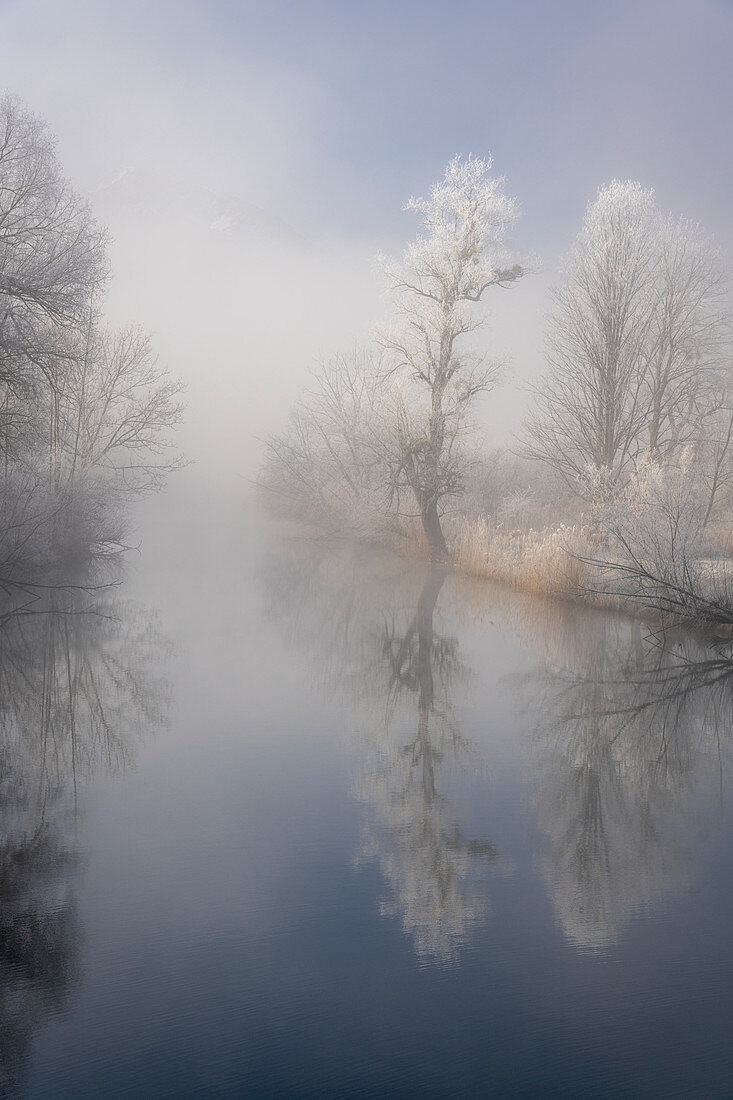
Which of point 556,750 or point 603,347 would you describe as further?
point 603,347

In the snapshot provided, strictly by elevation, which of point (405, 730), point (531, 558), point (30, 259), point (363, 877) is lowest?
point (363, 877)

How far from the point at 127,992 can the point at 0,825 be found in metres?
1.85

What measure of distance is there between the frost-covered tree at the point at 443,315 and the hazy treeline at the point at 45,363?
614cm

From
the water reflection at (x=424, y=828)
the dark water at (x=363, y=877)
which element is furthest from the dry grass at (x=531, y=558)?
the water reflection at (x=424, y=828)

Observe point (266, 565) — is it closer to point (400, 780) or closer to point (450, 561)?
point (450, 561)

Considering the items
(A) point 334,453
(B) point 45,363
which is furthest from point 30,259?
(A) point 334,453

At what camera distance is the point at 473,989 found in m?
3.61

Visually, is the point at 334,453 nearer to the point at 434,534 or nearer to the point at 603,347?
the point at 434,534

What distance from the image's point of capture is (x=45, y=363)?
12562 millimetres

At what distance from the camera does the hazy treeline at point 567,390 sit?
15469 millimetres

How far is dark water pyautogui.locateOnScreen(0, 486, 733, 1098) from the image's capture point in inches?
126

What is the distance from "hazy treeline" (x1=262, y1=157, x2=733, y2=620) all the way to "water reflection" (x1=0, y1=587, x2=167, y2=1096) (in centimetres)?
685

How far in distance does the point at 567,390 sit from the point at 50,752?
14751 millimetres

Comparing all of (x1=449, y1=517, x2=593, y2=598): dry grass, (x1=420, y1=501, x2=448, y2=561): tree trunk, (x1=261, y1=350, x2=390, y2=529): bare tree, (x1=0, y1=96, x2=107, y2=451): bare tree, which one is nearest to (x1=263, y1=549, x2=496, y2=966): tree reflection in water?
(x1=449, y1=517, x2=593, y2=598): dry grass
